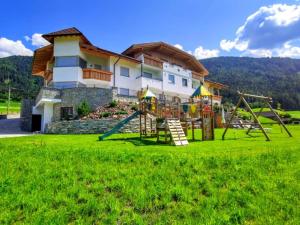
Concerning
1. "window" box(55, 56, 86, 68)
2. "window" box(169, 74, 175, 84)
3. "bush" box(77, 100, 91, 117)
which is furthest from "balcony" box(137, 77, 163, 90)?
"bush" box(77, 100, 91, 117)

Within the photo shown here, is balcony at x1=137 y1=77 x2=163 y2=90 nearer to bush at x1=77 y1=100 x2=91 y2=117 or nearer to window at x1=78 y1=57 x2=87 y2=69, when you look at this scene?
window at x1=78 y1=57 x2=87 y2=69

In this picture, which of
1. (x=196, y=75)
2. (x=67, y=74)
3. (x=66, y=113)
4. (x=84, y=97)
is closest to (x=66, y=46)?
(x=67, y=74)

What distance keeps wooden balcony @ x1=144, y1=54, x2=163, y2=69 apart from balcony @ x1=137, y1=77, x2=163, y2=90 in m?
2.21

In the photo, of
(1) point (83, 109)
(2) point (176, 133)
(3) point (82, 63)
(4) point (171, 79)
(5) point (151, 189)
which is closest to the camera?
(5) point (151, 189)

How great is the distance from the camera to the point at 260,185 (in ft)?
21.6

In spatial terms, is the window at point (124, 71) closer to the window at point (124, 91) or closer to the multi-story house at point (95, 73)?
the multi-story house at point (95, 73)

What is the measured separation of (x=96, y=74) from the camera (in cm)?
2988

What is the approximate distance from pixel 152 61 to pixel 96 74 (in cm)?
1030

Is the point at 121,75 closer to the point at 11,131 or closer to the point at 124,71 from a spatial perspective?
the point at 124,71

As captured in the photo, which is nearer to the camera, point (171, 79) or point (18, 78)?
point (171, 79)

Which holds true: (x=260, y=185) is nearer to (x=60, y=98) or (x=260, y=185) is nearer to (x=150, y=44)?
(x=60, y=98)

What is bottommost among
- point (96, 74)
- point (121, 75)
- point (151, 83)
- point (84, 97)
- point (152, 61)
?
point (84, 97)

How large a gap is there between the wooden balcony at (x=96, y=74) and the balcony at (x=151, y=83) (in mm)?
5437

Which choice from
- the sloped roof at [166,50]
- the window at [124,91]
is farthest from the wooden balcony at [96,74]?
the sloped roof at [166,50]
